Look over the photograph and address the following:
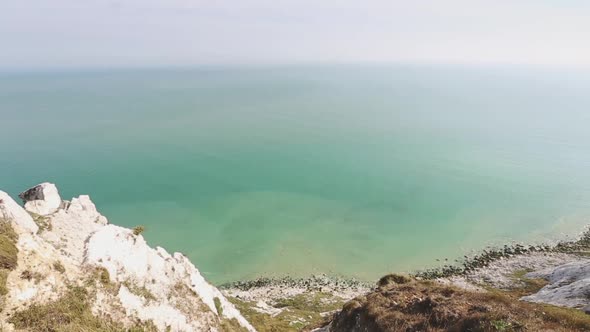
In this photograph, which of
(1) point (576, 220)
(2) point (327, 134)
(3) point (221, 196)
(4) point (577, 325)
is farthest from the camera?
(2) point (327, 134)

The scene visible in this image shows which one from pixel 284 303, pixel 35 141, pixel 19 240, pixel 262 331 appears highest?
pixel 19 240

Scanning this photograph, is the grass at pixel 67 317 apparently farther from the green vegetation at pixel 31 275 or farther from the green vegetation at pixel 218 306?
the green vegetation at pixel 218 306

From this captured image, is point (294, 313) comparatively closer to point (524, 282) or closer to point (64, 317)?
point (64, 317)

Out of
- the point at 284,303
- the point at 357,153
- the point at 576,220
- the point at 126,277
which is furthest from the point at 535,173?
the point at 126,277

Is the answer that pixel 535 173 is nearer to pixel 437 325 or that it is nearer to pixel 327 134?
pixel 327 134

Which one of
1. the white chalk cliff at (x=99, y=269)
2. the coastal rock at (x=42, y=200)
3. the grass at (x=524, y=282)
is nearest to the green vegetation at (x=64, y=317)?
the white chalk cliff at (x=99, y=269)

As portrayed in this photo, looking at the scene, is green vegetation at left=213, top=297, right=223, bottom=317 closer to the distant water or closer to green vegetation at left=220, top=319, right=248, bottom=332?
green vegetation at left=220, top=319, right=248, bottom=332

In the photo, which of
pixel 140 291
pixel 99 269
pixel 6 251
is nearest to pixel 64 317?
pixel 99 269
